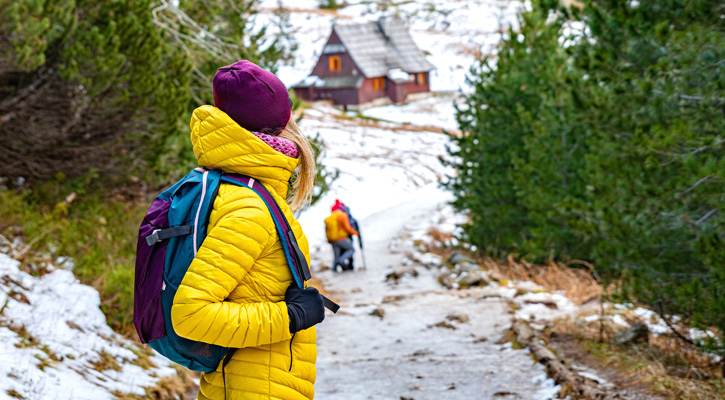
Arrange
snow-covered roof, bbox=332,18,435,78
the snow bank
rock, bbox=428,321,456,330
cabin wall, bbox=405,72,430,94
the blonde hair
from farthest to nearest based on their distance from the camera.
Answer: cabin wall, bbox=405,72,430,94 → snow-covered roof, bbox=332,18,435,78 → rock, bbox=428,321,456,330 → the snow bank → the blonde hair

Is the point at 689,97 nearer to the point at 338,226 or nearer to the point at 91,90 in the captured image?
the point at 91,90

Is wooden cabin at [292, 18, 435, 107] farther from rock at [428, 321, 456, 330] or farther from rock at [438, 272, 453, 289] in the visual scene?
rock at [428, 321, 456, 330]

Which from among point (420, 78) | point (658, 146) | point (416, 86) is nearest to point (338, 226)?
point (658, 146)

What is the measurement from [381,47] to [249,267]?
5355 centimetres

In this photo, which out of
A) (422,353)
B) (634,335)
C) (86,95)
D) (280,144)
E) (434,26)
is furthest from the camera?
(434,26)

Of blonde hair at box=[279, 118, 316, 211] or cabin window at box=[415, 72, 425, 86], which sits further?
cabin window at box=[415, 72, 425, 86]

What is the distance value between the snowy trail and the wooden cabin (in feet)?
127

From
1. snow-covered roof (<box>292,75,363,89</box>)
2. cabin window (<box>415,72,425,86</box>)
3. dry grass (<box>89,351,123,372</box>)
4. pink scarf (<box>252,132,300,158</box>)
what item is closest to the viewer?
pink scarf (<box>252,132,300,158</box>)

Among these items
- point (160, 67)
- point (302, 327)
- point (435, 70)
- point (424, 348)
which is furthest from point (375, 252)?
point (435, 70)

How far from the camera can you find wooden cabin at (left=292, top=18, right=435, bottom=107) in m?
49.3

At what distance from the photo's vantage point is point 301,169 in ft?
7.83

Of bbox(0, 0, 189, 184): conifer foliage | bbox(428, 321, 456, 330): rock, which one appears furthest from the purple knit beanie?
bbox(428, 321, 456, 330): rock

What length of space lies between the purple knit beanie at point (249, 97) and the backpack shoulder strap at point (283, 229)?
206 mm

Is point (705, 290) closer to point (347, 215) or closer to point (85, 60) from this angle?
point (85, 60)
